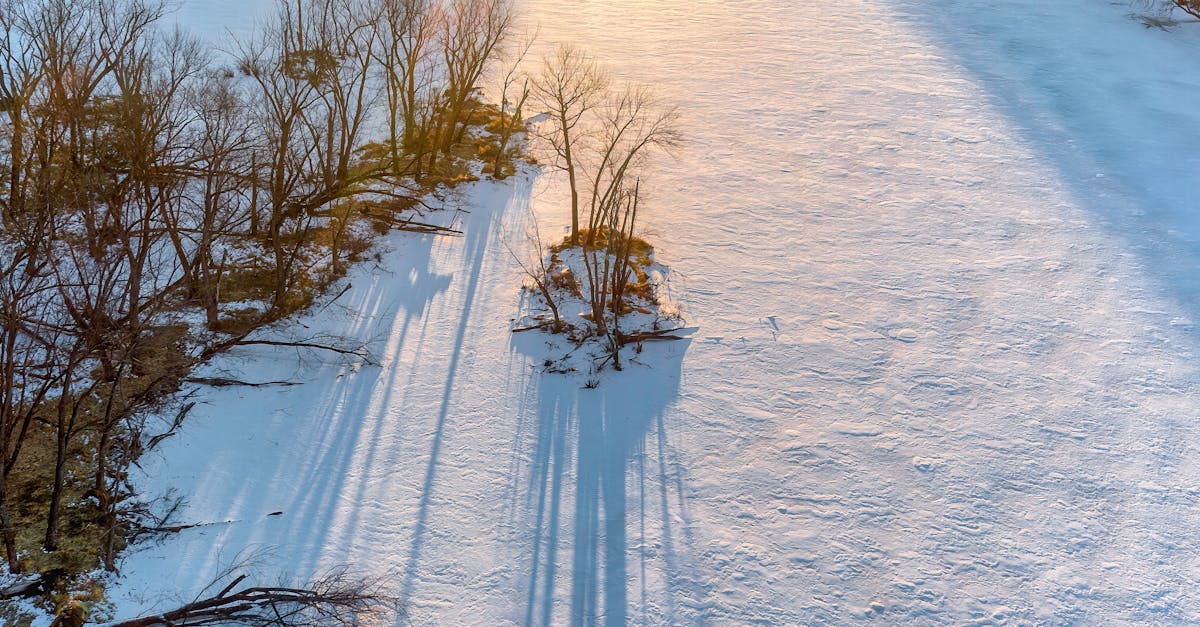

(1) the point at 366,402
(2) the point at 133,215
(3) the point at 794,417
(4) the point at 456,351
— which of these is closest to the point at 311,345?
(1) the point at 366,402

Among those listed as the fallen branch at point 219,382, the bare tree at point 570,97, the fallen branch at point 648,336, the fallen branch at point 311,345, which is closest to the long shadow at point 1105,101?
the fallen branch at point 648,336

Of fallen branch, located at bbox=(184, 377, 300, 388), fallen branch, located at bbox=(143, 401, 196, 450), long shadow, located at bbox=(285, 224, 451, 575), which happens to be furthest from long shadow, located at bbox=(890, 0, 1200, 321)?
fallen branch, located at bbox=(143, 401, 196, 450)

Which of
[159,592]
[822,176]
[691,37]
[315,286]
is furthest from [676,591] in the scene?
[691,37]

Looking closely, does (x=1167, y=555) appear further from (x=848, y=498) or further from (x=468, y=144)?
(x=468, y=144)

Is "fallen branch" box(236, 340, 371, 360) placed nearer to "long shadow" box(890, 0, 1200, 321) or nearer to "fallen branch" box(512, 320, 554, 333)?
"fallen branch" box(512, 320, 554, 333)

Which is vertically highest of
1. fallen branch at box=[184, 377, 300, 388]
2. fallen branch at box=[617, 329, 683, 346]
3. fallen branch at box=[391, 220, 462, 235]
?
fallen branch at box=[391, 220, 462, 235]

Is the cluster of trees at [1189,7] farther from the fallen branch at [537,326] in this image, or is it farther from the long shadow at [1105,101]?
the fallen branch at [537,326]
